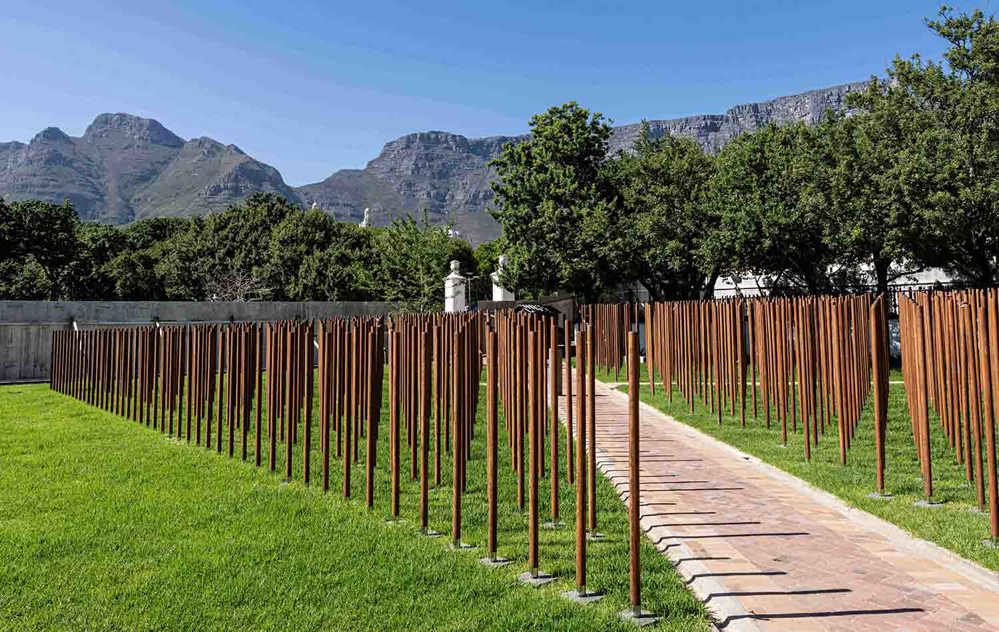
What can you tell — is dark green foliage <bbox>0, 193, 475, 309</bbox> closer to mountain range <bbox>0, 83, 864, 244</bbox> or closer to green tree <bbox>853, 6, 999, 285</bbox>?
green tree <bbox>853, 6, 999, 285</bbox>

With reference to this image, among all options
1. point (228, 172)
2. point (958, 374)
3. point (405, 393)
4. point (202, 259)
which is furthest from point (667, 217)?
point (228, 172)

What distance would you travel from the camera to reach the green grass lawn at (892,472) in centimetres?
477

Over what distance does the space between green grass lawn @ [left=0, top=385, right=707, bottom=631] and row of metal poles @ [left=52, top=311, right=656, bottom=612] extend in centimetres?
20

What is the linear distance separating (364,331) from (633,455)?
3573 millimetres

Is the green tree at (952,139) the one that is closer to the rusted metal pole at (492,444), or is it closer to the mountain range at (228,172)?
the rusted metal pole at (492,444)

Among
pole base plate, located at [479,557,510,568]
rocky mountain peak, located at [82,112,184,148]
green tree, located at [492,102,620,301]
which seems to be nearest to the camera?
pole base plate, located at [479,557,510,568]

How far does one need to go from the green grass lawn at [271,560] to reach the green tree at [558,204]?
61.0ft

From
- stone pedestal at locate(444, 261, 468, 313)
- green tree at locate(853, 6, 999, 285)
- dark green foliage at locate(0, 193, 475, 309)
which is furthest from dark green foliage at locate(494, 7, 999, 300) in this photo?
dark green foliage at locate(0, 193, 475, 309)

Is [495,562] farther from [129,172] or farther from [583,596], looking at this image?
[129,172]

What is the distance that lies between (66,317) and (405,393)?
17863 mm

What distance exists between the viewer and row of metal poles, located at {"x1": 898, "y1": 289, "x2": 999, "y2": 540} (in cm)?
479

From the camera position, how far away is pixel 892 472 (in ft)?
21.7

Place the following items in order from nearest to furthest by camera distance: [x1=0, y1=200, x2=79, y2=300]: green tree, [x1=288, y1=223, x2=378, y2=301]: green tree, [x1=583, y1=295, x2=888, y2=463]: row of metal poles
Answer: [x1=583, y1=295, x2=888, y2=463]: row of metal poles → [x1=0, y1=200, x2=79, y2=300]: green tree → [x1=288, y1=223, x2=378, y2=301]: green tree

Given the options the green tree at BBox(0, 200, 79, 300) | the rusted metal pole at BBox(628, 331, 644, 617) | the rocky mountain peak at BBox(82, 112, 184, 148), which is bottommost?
the rusted metal pole at BBox(628, 331, 644, 617)
